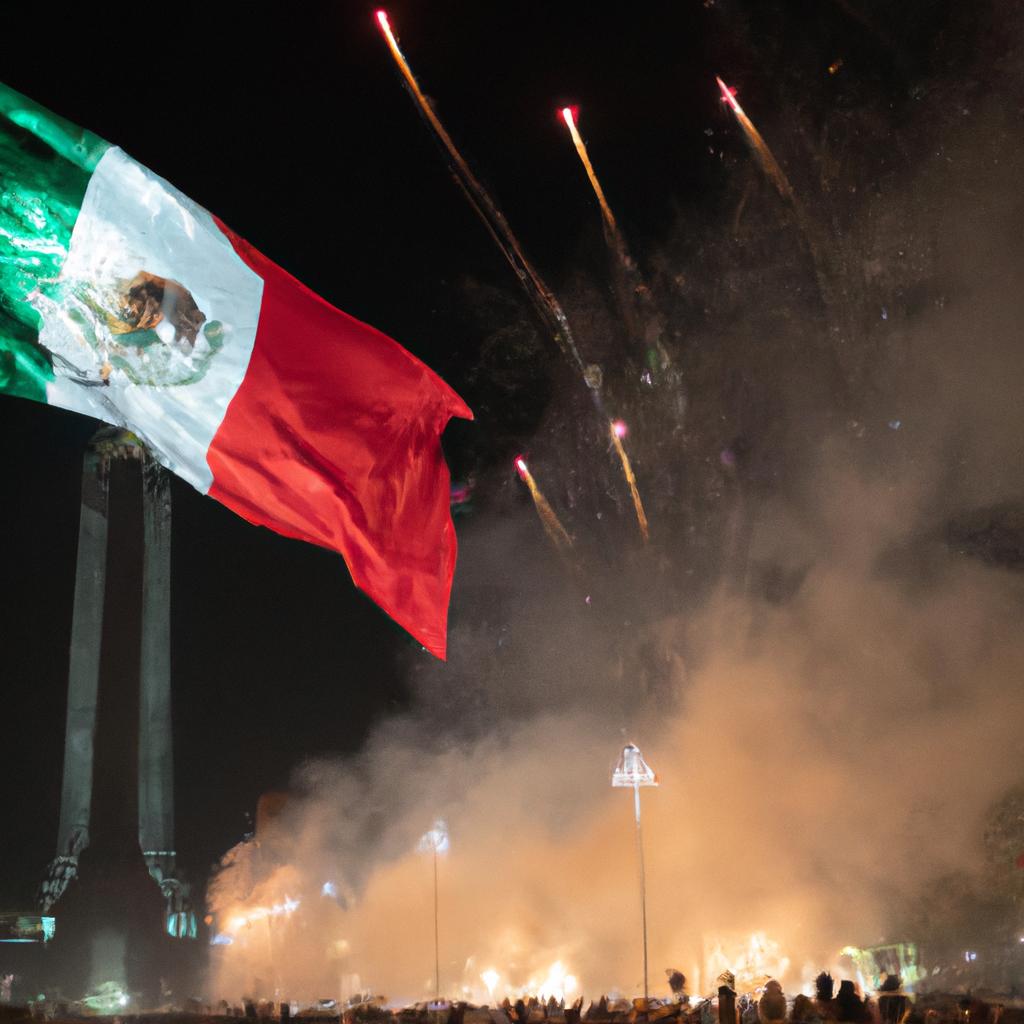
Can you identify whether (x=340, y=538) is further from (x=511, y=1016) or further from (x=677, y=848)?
(x=677, y=848)

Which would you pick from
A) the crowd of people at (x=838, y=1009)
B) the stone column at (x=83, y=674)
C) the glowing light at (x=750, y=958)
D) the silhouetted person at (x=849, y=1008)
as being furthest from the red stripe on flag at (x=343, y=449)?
the glowing light at (x=750, y=958)

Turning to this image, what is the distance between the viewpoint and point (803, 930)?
17891 mm

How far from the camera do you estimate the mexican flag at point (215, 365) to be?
14.6 feet

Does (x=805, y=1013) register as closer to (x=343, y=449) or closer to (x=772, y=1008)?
(x=772, y=1008)

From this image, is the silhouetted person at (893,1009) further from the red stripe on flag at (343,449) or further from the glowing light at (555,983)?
the glowing light at (555,983)

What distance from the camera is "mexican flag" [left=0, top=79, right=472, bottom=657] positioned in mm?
4441

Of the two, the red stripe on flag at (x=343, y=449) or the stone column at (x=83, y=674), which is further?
the stone column at (x=83, y=674)

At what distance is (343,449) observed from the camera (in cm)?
502

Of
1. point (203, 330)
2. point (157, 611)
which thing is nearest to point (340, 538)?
point (203, 330)

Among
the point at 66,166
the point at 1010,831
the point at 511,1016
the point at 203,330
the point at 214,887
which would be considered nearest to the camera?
the point at 66,166

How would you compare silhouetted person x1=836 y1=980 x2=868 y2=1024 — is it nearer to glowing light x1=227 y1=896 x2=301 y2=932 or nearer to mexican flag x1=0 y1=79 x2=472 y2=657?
mexican flag x1=0 y1=79 x2=472 y2=657

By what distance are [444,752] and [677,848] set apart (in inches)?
178

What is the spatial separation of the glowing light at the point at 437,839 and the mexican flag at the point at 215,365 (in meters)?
16.2

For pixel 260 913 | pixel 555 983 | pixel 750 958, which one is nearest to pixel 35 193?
pixel 750 958
